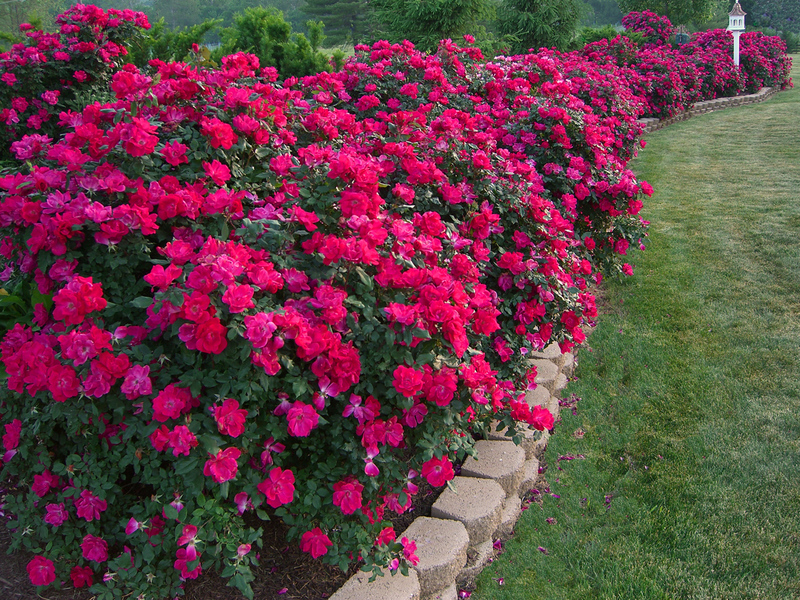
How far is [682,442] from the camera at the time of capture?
2822 millimetres

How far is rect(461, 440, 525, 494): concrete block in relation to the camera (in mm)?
2475

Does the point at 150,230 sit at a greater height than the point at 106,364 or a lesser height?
greater

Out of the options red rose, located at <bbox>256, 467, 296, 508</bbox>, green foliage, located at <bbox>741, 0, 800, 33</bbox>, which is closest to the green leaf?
red rose, located at <bbox>256, 467, 296, 508</bbox>

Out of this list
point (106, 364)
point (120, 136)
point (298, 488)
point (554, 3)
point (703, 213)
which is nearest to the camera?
point (106, 364)

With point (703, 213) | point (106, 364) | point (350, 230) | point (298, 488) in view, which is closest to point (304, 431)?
point (298, 488)

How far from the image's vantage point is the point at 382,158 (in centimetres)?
276

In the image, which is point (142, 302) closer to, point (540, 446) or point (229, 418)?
point (229, 418)

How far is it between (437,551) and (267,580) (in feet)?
1.96

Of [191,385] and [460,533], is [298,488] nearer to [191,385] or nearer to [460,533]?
[191,385]

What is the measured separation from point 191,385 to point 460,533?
1132 mm

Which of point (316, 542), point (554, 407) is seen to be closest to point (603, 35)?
point (554, 407)

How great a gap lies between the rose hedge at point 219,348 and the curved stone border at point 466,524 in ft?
0.42

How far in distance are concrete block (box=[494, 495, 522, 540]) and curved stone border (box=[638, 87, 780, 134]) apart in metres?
9.09

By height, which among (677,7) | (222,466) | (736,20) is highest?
(677,7)
